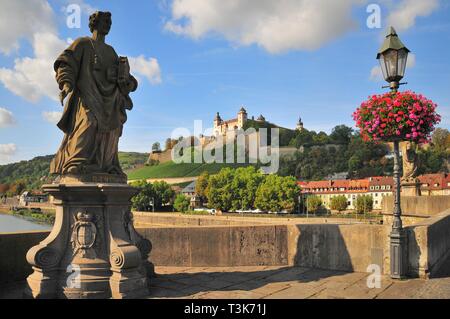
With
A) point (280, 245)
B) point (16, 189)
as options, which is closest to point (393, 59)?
point (280, 245)

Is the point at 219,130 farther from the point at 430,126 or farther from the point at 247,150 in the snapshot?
the point at 430,126

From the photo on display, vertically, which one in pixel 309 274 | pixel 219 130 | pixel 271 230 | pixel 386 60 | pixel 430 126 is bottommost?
pixel 309 274

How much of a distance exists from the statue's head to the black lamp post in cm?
472

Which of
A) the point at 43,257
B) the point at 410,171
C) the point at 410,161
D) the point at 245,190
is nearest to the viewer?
the point at 43,257

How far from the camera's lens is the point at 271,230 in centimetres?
818

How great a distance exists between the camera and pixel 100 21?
612cm

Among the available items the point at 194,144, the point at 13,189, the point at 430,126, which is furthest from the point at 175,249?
the point at 13,189

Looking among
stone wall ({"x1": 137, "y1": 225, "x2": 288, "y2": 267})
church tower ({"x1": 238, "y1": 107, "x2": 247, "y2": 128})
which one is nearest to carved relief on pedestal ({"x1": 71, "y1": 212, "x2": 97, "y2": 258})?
stone wall ({"x1": 137, "y1": 225, "x2": 288, "y2": 267})

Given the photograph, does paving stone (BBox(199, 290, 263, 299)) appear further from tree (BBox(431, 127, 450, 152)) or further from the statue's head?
tree (BBox(431, 127, 450, 152))

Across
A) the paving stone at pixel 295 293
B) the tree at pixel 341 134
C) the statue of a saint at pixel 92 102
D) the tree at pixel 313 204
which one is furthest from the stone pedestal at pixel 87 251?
the tree at pixel 341 134

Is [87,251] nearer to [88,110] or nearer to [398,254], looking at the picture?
[88,110]

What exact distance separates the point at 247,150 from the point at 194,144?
942 inches

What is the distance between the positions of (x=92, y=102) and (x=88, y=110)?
15cm
